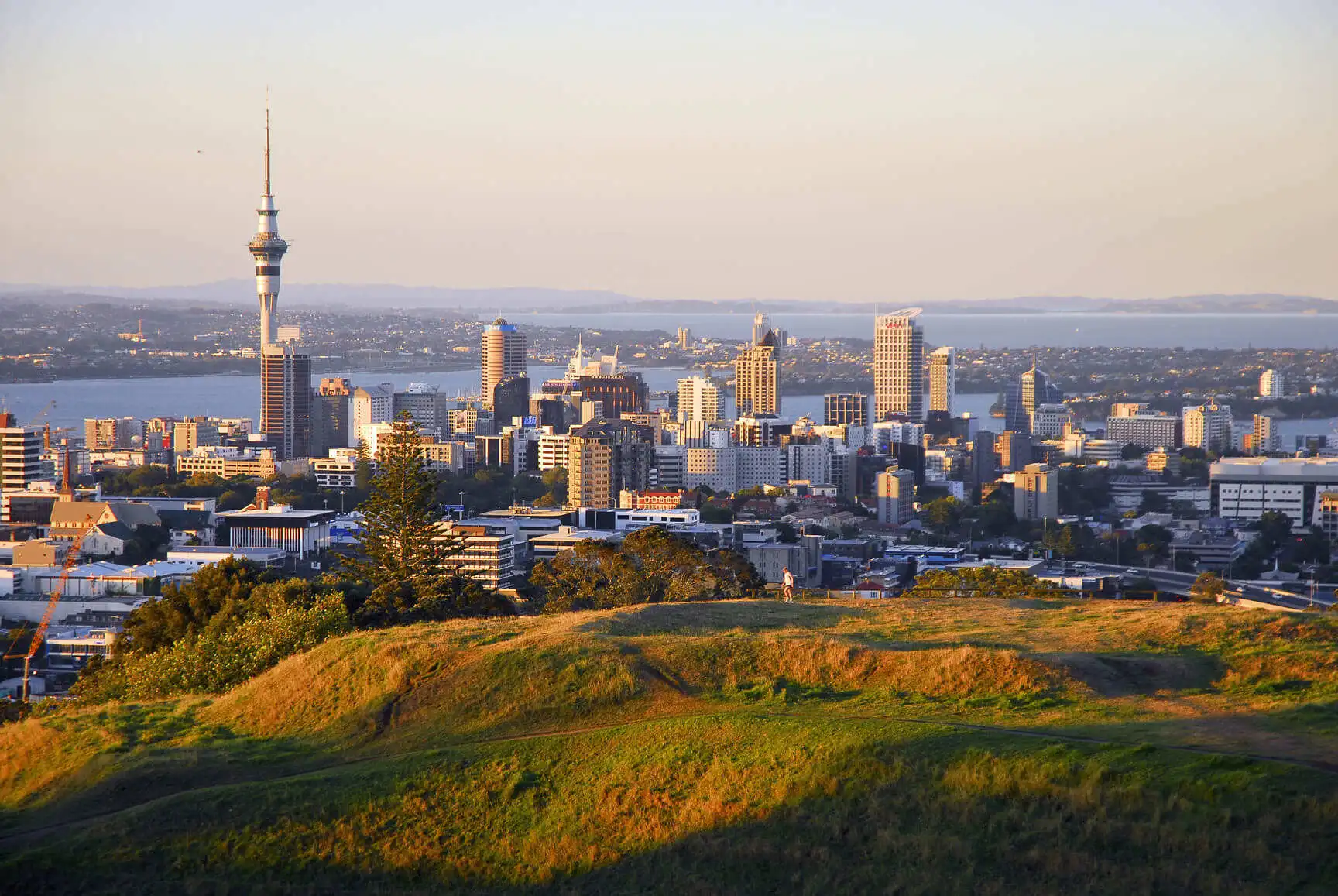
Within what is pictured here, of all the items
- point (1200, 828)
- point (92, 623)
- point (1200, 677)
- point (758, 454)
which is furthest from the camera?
point (758, 454)

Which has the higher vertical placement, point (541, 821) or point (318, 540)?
point (541, 821)

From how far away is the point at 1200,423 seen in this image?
3787 inches

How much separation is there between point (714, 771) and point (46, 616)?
68.6ft

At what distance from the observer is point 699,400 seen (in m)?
107

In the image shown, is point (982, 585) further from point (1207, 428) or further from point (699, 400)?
point (699, 400)

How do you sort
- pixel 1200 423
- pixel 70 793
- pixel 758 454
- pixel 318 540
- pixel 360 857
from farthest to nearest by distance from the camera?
pixel 1200 423 → pixel 758 454 → pixel 318 540 → pixel 70 793 → pixel 360 857

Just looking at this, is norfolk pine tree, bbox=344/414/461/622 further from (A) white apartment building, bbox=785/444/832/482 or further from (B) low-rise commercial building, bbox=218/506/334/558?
(A) white apartment building, bbox=785/444/832/482

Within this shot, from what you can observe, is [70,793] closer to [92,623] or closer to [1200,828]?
[1200,828]

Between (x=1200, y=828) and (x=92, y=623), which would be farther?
(x=92, y=623)

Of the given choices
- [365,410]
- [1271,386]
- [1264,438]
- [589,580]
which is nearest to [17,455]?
[365,410]

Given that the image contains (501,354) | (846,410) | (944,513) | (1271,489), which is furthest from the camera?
(501,354)

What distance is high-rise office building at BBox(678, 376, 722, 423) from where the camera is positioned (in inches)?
4188

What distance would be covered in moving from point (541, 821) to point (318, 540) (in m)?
40.1

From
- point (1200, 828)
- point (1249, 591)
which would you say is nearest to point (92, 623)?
point (1249, 591)
